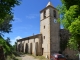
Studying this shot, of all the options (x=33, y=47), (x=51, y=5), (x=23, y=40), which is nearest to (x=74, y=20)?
(x=51, y=5)

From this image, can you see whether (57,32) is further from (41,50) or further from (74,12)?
(74,12)

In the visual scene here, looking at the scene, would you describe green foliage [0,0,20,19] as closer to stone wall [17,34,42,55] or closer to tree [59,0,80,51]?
tree [59,0,80,51]

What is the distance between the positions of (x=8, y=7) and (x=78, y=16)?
531 centimetres

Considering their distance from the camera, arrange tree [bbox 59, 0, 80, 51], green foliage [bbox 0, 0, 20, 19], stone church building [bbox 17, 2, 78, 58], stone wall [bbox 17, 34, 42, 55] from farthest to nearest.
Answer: stone wall [bbox 17, 34, 42, 55] → stone church building [bbox 17, 2, 78, 58] → tree [bbox 59, 0, 80, 51] → green foliage [bbox 0, 0, 20, 19]

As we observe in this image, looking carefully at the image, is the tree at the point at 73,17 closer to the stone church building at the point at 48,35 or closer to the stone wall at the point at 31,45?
the stone church building at the point at 48,35

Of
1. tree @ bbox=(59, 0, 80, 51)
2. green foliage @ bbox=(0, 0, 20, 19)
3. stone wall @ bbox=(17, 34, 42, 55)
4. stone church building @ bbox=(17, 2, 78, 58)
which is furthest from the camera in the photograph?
stone wall @ bbox=(17, 34, 42, 55)

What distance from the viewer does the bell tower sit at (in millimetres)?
42938

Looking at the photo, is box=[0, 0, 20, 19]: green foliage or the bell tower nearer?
box=[0, 0, 20, 19]: green foliage

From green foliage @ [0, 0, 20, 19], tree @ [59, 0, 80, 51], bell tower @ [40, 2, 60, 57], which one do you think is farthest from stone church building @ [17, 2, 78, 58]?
green foliage @ [0, 0, 20, 19]

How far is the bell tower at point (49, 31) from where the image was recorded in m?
42.9

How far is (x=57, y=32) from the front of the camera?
4438 cm

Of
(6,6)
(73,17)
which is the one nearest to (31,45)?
(73,17)

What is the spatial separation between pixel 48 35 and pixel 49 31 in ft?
3.20

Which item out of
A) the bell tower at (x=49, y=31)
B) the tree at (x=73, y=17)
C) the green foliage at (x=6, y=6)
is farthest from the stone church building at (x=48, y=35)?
the green foliage at (x=6, y=6)
